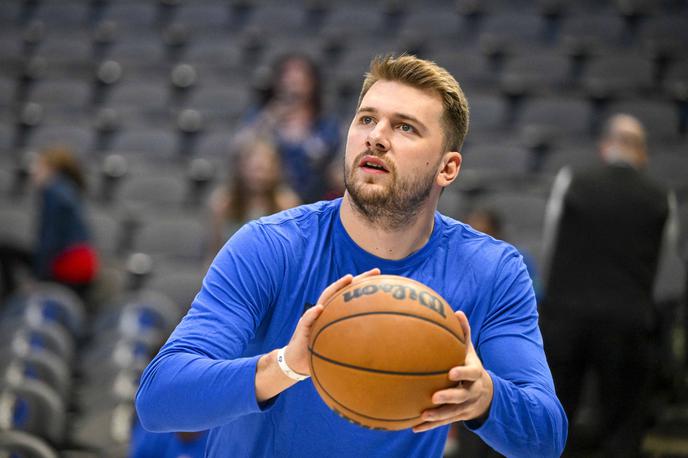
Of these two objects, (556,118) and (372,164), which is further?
(556,118)

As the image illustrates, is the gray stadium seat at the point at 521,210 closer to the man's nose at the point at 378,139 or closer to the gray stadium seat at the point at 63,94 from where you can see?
the man's nose at the point at 378,139

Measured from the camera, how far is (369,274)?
6.79 ft

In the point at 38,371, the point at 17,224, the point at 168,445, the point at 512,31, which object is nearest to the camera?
the point at 168,445

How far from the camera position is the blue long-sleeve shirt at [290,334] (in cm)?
207

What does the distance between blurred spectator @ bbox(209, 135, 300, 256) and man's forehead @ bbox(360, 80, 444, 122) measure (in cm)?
315

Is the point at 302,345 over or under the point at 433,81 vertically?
under

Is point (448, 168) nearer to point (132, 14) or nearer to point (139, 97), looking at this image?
point (139, 97)

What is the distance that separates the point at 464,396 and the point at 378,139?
72 cm

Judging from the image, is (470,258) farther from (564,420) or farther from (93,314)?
(93,314)

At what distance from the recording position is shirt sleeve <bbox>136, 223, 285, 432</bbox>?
2.03 metres

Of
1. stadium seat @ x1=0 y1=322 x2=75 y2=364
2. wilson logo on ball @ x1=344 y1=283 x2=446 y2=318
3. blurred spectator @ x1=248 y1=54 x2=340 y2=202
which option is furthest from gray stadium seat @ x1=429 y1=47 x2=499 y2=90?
wilson logo on ball @ x1=344 y1=283 x2=446 y2=318

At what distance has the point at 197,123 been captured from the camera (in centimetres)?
934

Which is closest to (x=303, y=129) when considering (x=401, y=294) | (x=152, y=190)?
(x=152, y=190)

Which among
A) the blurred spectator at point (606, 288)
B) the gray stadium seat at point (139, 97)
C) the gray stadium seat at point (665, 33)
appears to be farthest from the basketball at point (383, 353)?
the gray stadium seat at point (139, 97)
